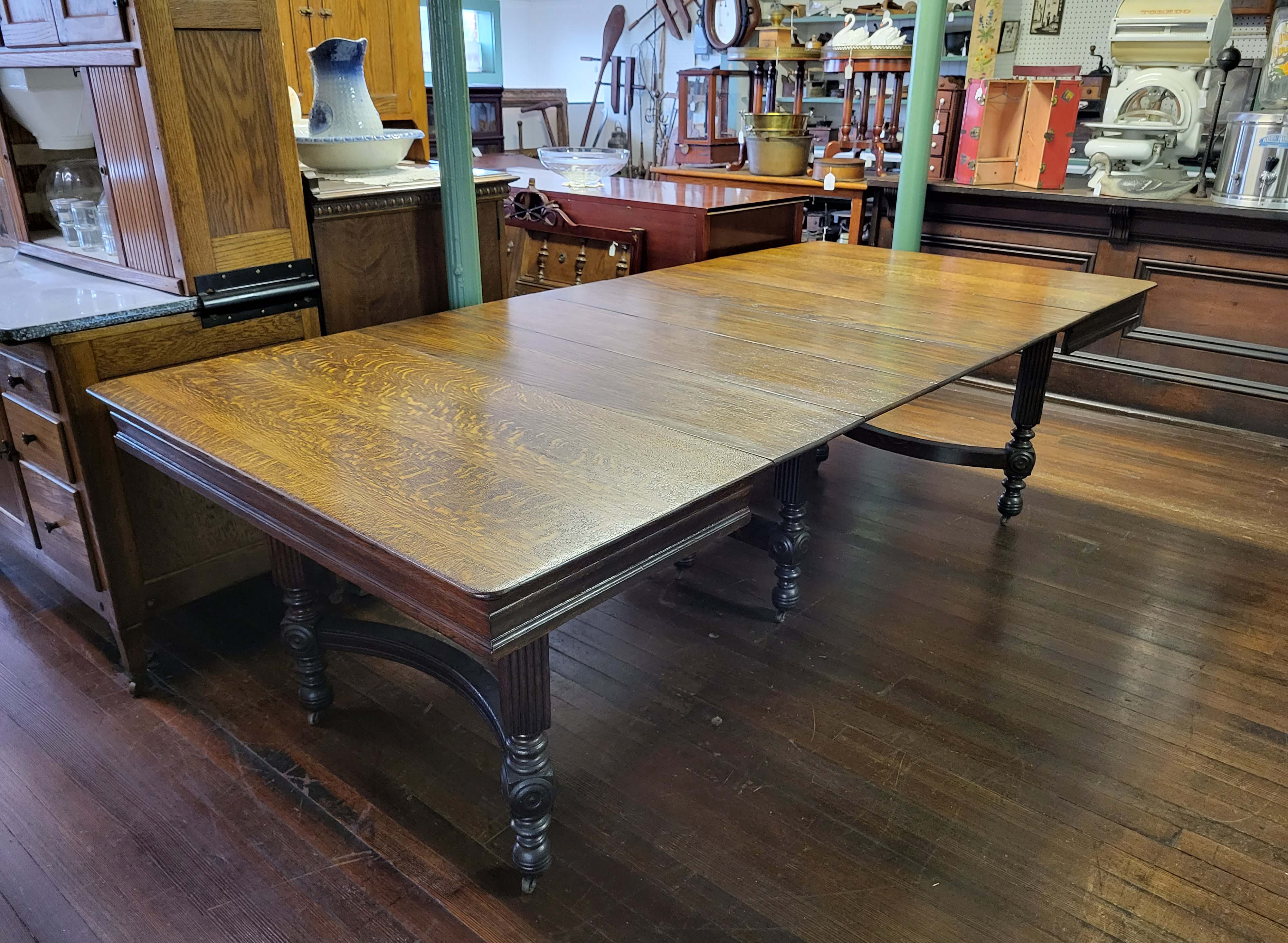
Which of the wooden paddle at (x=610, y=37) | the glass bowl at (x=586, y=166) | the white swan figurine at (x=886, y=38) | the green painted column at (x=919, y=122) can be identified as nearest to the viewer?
the green painted column at (x=919, y=122)

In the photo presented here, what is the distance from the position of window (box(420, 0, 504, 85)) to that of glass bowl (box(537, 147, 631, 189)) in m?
4.58

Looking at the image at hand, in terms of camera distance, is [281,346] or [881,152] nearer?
[281,346]

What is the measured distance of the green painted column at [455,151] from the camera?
82.7 inches

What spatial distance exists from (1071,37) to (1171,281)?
1663 mm

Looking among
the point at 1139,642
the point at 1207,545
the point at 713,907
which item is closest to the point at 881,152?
the point at 1207,545

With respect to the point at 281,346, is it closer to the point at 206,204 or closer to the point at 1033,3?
the point at 206,204

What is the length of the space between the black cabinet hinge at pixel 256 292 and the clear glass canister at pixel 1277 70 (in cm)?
364

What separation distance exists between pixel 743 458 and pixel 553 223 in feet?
7.63

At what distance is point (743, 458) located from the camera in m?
1.40

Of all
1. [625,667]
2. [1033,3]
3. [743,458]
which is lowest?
[625,667]

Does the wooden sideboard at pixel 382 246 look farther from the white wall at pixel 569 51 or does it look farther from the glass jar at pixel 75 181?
the white wall at pixel 569 51

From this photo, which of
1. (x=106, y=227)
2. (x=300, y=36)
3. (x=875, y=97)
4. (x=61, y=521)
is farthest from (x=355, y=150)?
(x=875, y=97)

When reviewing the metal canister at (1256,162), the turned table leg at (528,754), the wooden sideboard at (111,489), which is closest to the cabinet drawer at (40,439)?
the wooden sideboard at (111,489)

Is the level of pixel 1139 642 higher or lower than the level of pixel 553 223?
lower
